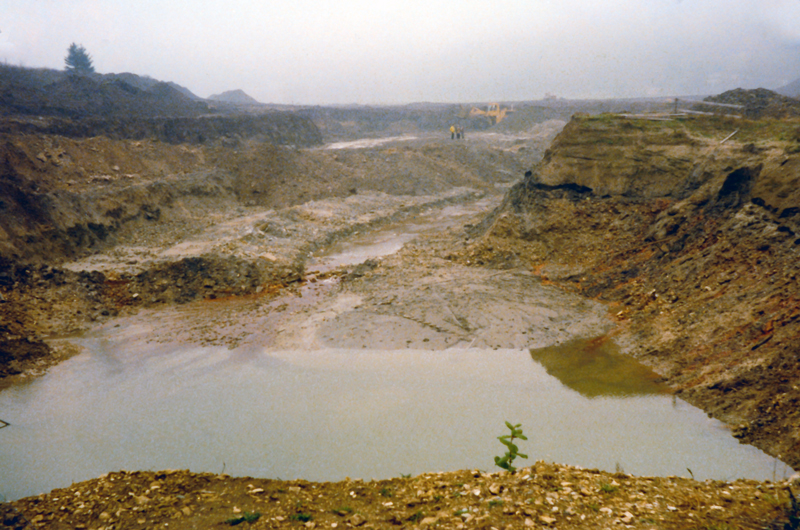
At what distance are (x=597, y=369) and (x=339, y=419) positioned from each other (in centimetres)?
485

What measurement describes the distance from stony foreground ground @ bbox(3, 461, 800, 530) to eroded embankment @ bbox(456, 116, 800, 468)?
248 centimetres

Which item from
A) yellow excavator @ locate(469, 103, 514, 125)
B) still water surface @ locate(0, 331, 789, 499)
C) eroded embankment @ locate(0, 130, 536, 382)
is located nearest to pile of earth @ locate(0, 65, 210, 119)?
eroded embankment @ locate(0, 130, 536, 382)

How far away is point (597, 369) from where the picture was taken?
357 inches

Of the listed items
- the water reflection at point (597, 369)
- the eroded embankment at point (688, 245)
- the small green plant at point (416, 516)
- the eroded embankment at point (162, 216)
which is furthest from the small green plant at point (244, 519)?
the eroded embankment at point (162, 216)

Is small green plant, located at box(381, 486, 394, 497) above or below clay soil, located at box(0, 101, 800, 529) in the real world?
below

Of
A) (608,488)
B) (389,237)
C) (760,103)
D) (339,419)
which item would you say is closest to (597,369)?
(608,488)

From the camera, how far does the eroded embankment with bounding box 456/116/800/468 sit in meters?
7.46

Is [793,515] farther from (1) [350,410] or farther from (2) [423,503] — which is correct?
(1) [350,410]

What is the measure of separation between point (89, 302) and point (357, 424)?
32.0 ft

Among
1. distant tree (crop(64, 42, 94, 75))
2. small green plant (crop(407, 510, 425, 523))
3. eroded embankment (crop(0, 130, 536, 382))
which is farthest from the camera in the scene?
distant tree (crop(64, 42, 94, 75))

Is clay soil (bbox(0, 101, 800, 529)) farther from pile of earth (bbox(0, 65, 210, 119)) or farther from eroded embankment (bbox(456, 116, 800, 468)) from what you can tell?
pile of earth (bbox(0, 65, 210, 119))

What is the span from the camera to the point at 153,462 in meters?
6.78

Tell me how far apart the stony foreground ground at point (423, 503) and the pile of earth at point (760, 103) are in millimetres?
15129

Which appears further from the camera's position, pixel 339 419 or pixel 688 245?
pixel 688 245
